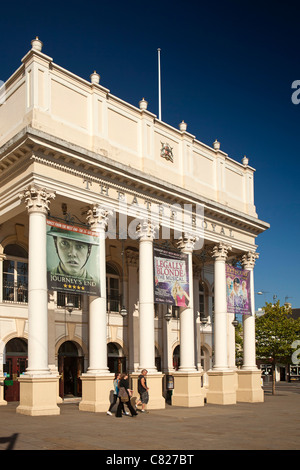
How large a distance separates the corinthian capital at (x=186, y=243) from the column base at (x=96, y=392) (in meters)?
7.59

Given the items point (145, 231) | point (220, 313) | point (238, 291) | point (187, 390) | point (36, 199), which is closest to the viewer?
point (36, 199)

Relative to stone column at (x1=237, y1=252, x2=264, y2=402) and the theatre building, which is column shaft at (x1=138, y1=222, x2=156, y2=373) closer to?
the theatre building

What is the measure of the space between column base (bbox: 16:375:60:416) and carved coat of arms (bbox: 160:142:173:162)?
11705 millimetres

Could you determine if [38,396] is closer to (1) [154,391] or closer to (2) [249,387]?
(1) [154,391]

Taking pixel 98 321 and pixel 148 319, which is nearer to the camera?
pixel 98 321

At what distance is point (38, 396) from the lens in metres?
17.6

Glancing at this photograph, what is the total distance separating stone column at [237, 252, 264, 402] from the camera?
2802 centimetres

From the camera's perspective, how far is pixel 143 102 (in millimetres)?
24531

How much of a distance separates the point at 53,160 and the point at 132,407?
8900 mm

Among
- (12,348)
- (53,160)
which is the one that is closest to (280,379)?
(12,348)

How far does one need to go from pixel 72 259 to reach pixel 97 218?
2.09 m

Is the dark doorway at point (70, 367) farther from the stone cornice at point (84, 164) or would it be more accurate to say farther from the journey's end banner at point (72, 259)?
the stone cornice at point (84, 164)

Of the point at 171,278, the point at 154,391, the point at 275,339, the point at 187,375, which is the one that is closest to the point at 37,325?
the point at 154,391
